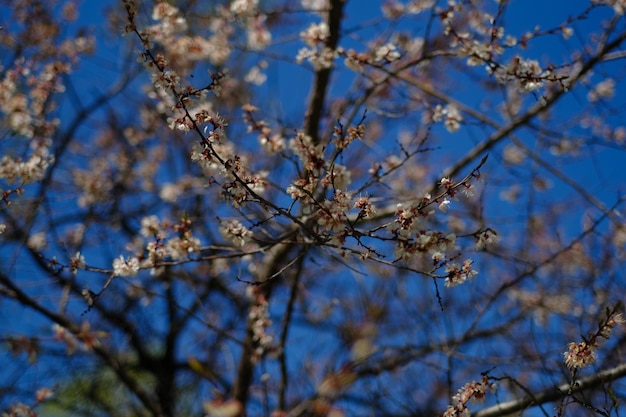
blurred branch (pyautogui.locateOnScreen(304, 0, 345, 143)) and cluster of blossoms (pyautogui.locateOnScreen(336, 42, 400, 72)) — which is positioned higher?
blurred branch (pyautogui.locateOnScreen(304, 0, 345, 143))

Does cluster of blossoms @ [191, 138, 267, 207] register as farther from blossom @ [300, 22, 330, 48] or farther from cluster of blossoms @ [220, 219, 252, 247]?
blossom @ [300, 22, 330, 48]

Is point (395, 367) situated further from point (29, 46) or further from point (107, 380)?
point (29, 46)

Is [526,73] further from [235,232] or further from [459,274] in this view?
[235,232]

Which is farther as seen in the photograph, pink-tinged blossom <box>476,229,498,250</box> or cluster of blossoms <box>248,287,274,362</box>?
cluster of blossoms <box>248,287,274,362</box>

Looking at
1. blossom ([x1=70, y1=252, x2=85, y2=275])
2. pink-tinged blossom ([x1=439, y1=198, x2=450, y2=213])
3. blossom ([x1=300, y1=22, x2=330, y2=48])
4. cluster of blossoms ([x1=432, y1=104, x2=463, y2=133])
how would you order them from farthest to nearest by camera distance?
blossom ([x1=300, y1=22, x2=330, y2=48]) → cluster of blossoms ([x1=432, y1=104, x2=463, y2=133]) → blossom ([x1=70, y1=252, x2=85, y2=275]) → pink-tinged blossom ([x1=439, y1=198, x2=450, y2=213])

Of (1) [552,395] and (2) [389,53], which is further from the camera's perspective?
(2) [389,53]

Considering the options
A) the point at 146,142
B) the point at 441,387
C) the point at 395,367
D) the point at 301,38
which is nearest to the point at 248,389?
the point at 395,367

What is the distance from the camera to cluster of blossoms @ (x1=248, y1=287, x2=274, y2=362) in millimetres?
3983

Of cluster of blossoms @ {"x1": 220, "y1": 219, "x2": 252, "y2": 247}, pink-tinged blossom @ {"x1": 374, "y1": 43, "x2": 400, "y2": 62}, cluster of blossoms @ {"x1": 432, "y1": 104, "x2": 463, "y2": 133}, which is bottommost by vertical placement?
cluster of blossoms @ {"x1": 220, "y1": 219, "x2": 252, "y2": 247}

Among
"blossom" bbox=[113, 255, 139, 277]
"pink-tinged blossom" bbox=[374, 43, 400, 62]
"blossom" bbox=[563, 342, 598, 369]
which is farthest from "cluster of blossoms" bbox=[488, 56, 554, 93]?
"blossom" bbox=[113, 255, 139, 277]

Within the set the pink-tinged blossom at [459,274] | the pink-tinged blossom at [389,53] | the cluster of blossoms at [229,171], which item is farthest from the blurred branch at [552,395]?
the pink-tinged blossom at [389,53]

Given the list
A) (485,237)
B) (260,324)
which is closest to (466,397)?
(485,237)

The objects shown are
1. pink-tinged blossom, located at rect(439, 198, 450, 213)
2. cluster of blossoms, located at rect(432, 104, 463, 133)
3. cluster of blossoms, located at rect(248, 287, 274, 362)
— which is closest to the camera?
pink-tinged blossom, located at rect(439, 198, 450, 213)

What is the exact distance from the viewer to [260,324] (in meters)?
4.00
